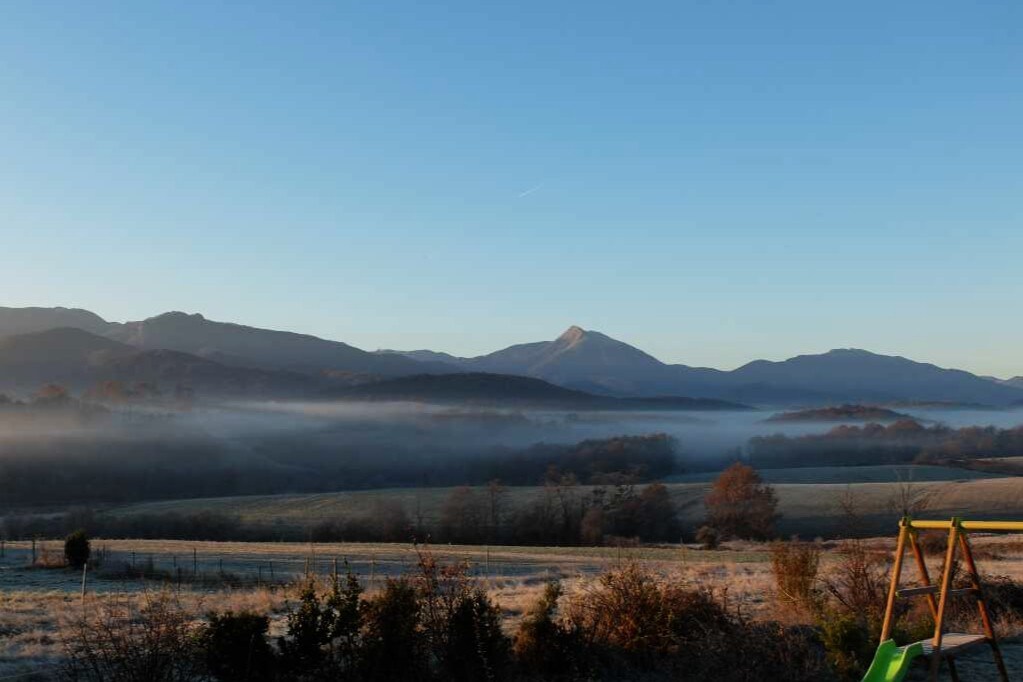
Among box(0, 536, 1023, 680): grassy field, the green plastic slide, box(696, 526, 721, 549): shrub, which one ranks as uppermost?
the green plastic slide

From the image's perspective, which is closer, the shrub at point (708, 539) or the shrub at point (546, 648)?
the shrub at point (546, 648)

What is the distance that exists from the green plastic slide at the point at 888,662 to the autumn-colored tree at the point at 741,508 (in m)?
68.0

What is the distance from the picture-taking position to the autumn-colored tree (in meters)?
76.1

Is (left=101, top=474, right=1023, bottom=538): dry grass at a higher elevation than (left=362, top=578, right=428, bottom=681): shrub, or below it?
below

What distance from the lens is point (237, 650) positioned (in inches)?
436

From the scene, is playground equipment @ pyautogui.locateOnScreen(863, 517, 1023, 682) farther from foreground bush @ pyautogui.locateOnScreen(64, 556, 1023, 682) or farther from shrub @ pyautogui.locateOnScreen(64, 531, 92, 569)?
shrub @ pyautogui.locateOnScreen(64, 531, 92, 569)

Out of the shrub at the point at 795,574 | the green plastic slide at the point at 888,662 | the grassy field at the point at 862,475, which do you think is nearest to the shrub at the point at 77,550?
the shrub at the point at 795,574

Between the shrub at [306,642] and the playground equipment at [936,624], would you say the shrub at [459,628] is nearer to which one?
the shrub at [306,642]

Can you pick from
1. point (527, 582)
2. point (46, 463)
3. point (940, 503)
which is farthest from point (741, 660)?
point (46, 463)

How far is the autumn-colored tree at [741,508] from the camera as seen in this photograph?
76125 millimetres

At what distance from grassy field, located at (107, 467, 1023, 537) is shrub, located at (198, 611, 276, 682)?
6473 cm

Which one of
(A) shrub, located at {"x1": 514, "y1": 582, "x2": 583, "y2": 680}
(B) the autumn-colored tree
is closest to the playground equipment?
(A) shrub, located at {"x1": 514, "y1": 582, "x2": 583, "y2": 680}

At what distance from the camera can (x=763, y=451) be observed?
172 meters

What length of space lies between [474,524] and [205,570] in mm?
45593
